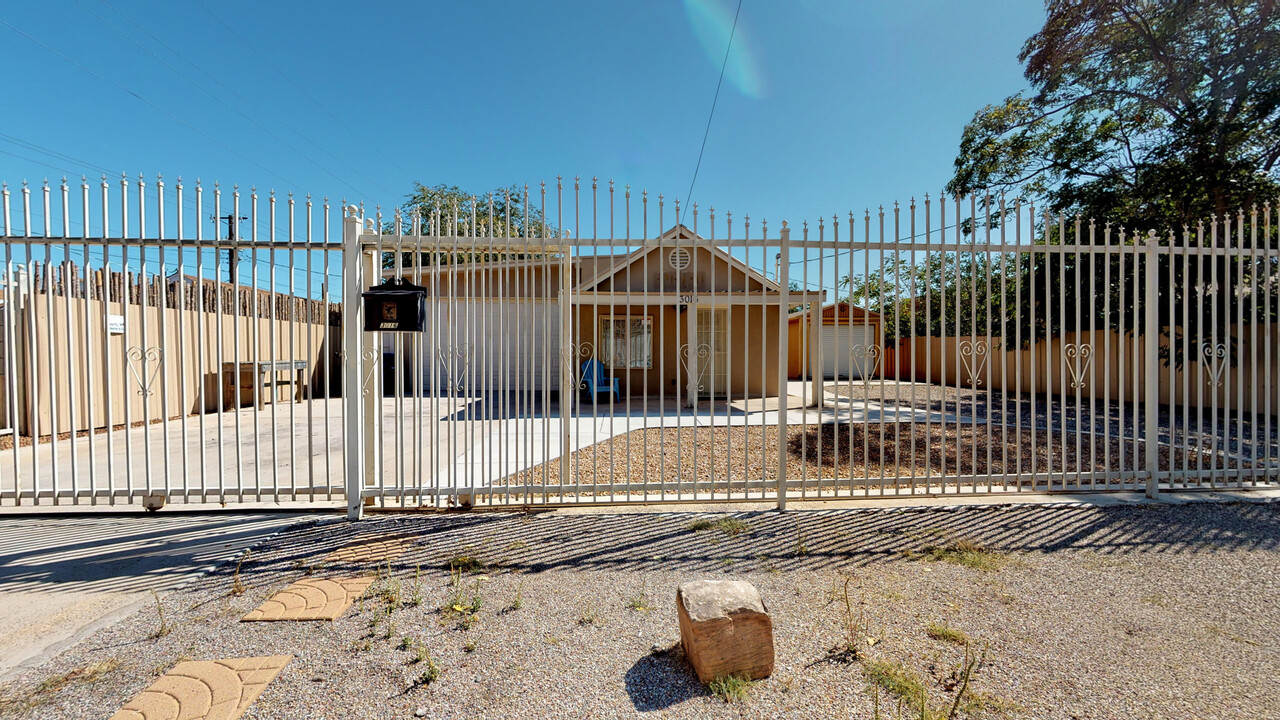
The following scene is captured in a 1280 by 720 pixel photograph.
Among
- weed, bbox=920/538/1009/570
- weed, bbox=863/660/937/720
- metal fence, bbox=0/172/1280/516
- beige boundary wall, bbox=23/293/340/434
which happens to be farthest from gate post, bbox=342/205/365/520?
weed, bbox=920/538/1009/570

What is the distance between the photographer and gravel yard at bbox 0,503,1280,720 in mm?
2031

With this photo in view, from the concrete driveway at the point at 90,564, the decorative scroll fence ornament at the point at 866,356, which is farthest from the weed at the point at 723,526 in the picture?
the concrete driveway at the point at 90,564

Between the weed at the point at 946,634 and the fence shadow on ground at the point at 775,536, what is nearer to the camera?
the weed at the point at 946,634

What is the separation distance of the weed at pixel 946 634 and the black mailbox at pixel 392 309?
3428 millimetres

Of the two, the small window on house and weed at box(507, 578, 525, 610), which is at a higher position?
Answer: the small window on house

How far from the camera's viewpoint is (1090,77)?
11.0 metres

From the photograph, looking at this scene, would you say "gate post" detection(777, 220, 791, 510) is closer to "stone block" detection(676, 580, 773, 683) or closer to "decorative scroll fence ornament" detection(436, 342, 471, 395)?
"stone block" detection(676, 580, 773, 683)

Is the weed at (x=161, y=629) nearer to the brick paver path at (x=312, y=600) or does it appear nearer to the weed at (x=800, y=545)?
the brick paver path at (x=312, y=600)

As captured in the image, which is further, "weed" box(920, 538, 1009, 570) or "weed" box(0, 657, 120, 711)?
"weed" box(920, 538, 1009, 570)

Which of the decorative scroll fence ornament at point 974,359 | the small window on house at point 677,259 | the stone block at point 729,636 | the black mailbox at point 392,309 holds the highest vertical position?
the small window on house at point 677,259

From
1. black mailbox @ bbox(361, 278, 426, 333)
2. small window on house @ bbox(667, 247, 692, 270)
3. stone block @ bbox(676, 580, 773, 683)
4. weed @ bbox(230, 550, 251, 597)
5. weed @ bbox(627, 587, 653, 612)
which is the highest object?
small window on house @ bbox(667, 247, 692, 270)

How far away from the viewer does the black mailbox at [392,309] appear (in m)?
3.88

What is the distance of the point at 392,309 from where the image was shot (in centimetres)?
389

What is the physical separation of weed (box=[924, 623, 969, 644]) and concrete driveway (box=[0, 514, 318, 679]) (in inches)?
147
